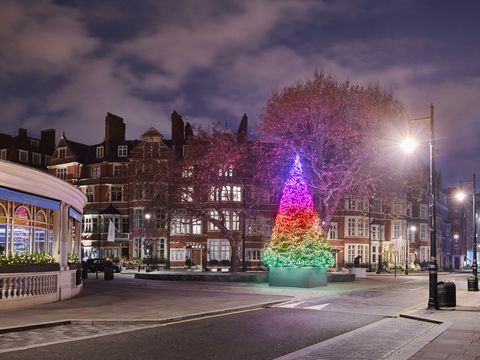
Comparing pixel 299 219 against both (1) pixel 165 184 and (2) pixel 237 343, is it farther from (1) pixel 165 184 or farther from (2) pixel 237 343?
(2) pixel 237 343

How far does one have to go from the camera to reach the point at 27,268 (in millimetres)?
19891

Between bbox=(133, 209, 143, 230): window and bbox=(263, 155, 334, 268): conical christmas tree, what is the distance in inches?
1491

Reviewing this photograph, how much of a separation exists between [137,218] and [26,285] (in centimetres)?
4966

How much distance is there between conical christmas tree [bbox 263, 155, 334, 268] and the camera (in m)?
32.2

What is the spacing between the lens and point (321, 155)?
3775 cm

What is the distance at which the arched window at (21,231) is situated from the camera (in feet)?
70.4

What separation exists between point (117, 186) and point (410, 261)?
1645 inches

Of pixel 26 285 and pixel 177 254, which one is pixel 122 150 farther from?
pixel 26 285

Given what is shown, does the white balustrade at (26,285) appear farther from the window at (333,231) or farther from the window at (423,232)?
the window at (423,232)

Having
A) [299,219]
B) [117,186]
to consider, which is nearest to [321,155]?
[299,219]

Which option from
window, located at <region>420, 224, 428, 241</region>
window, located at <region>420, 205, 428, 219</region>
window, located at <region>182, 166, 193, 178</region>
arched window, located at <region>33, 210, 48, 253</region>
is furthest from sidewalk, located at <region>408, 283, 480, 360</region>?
window, located at <region>420, 205, 428, 219</region>

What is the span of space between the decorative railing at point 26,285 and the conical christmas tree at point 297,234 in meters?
14.0

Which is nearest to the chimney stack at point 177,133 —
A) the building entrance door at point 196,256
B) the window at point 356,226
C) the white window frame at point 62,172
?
the building entrance door at point 196,256

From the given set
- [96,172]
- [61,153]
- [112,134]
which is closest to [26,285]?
[96,172]
